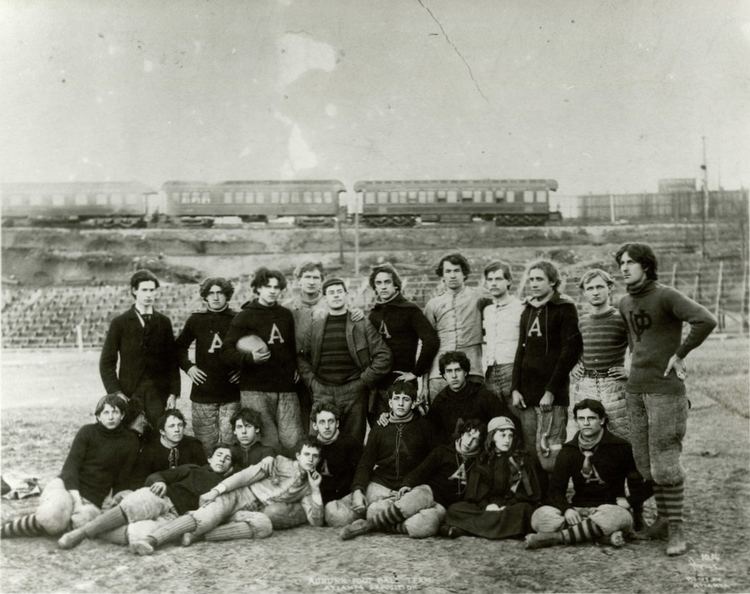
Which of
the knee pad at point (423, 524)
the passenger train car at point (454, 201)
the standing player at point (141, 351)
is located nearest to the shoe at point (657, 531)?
the knee pad at point (423, 524)

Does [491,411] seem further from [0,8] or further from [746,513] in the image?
[0,8]

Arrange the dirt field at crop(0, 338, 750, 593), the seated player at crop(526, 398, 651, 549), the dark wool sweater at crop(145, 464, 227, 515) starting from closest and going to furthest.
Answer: the dirt field at crop(0, 338, 750, 593) → the seated player at crop(526, 398, 651, 549) → the dark wool sweater at crop(145, 464, 227, 515)

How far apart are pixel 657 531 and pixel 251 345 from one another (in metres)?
2.27

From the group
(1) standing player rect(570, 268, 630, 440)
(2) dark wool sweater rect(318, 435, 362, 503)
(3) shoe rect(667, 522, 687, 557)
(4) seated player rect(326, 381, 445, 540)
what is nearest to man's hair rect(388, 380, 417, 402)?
(4) seated player rect(326, 381, 445, 540)

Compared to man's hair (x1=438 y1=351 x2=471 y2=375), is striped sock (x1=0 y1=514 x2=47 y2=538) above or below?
below

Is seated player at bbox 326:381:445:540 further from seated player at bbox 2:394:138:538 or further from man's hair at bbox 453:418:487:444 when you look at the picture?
seated player at bbox 2:394:138:538

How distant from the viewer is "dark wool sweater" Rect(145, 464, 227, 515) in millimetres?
3311

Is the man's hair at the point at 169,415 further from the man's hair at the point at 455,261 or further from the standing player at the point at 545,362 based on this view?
the standing player at the point at 545,362

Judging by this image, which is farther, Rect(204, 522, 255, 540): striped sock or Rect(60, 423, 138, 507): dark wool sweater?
Rect(60, 423, 138, 507): dark wool sweater

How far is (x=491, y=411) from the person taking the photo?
3.41m

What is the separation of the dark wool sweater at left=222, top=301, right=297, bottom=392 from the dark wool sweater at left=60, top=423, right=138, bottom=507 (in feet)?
2.27

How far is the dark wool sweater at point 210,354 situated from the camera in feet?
12.3

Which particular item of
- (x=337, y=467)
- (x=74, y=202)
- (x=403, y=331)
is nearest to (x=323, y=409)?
(x=337, y=467)

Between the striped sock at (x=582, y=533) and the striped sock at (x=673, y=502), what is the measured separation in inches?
13.1
